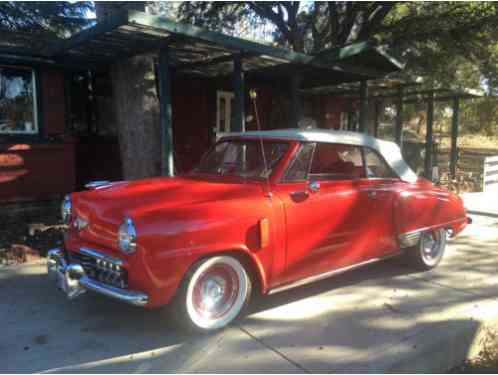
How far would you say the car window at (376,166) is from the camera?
4.62m

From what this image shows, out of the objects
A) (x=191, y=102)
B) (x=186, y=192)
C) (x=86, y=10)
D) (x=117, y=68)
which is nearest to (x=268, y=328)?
(x=186, y=192)

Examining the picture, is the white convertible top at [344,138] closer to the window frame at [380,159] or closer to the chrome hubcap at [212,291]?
the window frame at [380,159]

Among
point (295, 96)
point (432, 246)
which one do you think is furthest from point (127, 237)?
point (295, 96)

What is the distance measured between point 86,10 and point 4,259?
9095 millimetres

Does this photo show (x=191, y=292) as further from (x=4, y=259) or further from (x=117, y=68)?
(x=117, y=68)

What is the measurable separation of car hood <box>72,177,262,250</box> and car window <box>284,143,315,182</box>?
342mm

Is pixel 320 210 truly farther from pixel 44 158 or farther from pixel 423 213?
pixel 44 158

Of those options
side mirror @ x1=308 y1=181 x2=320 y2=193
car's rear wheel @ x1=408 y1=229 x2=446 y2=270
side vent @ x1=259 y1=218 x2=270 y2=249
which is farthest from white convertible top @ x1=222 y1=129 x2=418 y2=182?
side vent @ x1=259 y1=218 x2=270 y2=249

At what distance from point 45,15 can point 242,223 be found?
36.7ft

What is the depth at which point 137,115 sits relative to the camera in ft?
22.7

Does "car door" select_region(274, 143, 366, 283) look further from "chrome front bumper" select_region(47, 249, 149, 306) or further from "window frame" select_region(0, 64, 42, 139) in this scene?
"window frame" select_region(0, 64, 42, 139)

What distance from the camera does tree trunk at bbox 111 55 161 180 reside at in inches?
273

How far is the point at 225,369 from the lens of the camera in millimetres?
2932

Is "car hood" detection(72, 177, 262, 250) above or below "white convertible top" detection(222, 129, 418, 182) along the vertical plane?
below
